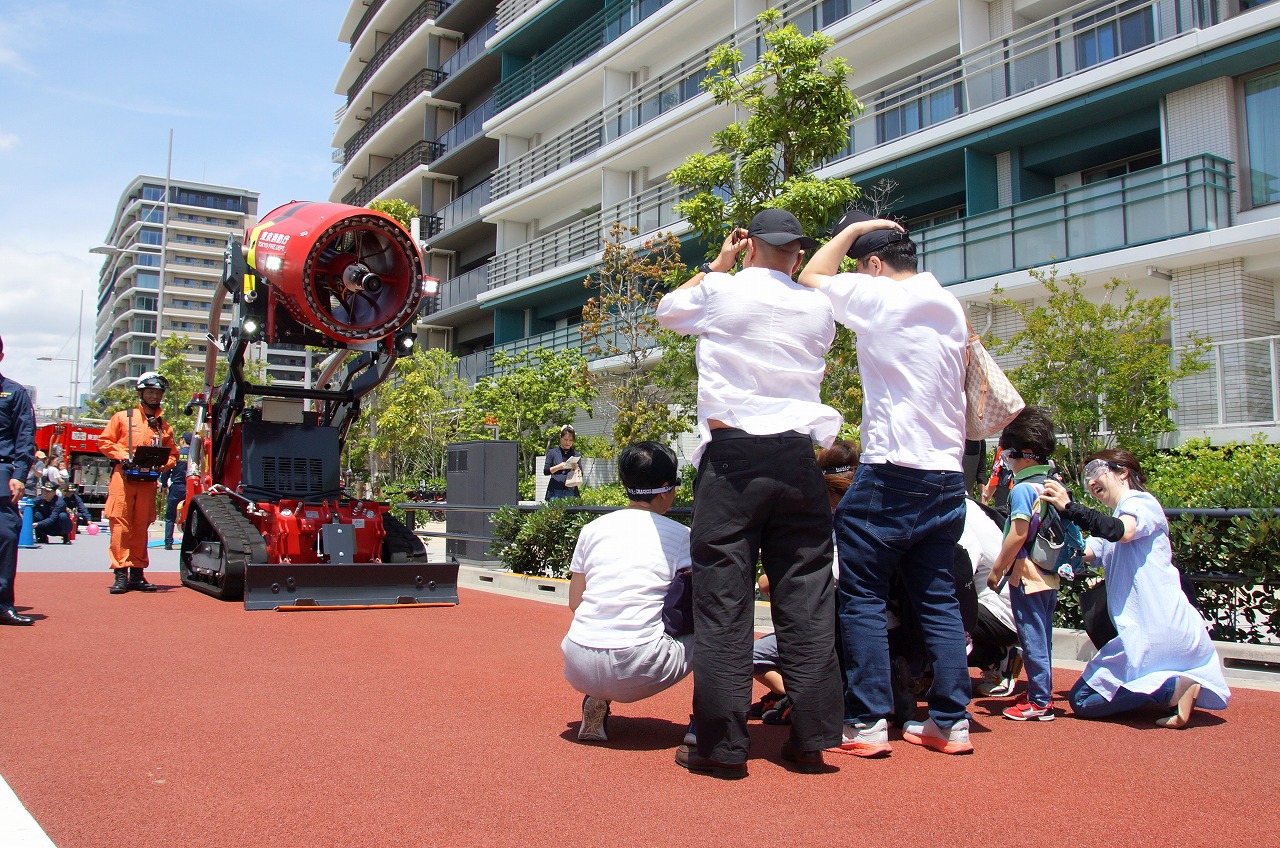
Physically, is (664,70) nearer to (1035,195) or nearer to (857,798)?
(1035,195)

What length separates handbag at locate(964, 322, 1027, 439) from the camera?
396 cm

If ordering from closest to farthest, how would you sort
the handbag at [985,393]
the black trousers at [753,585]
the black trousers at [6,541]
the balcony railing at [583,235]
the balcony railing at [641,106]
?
the black trousers at [753,585] → the handbag at [985,393] → the black trousers at [6,541] → the balcony railing at [641,106] → the balcony railing at [583,235]

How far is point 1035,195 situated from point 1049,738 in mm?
15703

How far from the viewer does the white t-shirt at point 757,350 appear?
11.4ft

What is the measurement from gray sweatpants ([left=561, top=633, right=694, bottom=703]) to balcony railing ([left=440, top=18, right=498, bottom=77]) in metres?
36.0

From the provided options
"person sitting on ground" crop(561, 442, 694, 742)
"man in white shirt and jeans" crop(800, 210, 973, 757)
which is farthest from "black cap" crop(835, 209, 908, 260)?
"person sitting on ground" crop(561, 442, 694, 742)

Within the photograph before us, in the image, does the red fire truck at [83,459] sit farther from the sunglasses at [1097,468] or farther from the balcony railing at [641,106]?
the sunglasses at [1097,468]

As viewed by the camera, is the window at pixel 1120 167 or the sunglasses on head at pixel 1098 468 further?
the window at pixel 1120 167

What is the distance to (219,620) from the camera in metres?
7.27

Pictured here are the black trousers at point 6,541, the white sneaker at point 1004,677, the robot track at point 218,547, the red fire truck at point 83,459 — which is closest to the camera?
the white sneaker at point 1004,677

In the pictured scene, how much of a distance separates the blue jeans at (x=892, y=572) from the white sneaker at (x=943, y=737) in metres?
0.03

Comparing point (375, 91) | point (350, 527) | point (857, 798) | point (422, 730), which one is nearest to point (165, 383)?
point (350, 527)

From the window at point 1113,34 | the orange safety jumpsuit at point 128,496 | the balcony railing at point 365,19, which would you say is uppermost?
the balcony railing at point 365,19

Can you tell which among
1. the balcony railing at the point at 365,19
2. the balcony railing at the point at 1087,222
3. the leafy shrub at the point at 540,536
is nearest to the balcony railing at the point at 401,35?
the balcony railing at the point at 365,19
